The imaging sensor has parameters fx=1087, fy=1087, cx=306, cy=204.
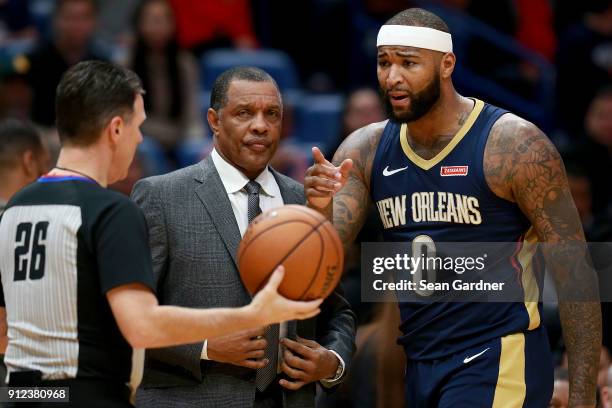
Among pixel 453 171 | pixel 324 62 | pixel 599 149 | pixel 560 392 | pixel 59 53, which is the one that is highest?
pixel 324 62

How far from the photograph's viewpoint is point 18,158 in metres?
6.41

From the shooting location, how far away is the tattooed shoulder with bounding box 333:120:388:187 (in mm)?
5613

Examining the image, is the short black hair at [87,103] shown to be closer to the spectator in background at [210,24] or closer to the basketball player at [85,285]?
the basketball player at [85,285]

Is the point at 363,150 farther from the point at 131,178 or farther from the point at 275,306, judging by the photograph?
the point at 131,178

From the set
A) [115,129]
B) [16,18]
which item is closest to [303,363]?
[115,129]

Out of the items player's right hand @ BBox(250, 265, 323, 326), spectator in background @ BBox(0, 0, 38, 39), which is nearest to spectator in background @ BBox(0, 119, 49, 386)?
player's right hand @ BBox(250, 265, 323, 326)

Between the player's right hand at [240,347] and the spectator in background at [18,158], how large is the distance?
6.86ft

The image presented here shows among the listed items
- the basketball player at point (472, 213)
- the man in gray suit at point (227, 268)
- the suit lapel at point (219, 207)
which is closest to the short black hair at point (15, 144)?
the man in gray suit at point (227, 268)

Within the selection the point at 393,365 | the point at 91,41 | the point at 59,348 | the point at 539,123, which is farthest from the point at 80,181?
the point at 539,123

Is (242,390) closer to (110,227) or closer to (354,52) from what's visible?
(110,227)

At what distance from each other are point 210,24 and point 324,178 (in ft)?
21.9

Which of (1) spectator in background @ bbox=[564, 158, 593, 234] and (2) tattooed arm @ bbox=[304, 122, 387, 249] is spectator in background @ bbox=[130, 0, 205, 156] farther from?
(2) tattooed arm @ bbox=[304, 122, 387, 249]

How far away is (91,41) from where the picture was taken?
34.1ft

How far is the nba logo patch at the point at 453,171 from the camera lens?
5.22 meters
